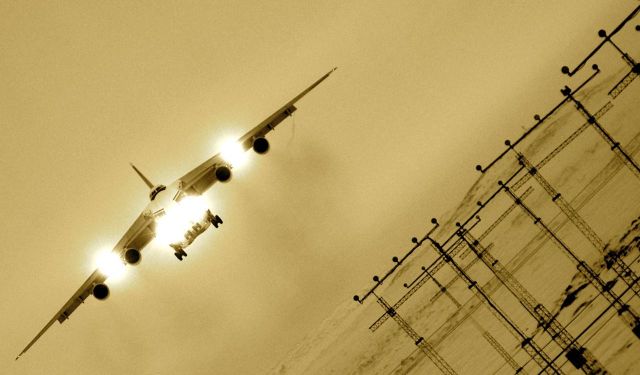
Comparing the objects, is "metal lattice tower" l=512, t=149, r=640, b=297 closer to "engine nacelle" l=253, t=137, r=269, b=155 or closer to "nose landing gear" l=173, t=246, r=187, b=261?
"engine nacelle" l=253, t=137, r=269, b=155

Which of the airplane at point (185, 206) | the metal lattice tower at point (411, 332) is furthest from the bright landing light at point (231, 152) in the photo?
the metal lattice tower at point (411, 332)

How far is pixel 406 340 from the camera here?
21.4 m

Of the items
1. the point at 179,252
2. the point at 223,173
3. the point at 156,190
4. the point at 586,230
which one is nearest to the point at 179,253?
the point at 179,252

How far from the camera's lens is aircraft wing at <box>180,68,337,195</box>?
15.7 metres

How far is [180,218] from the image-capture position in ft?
49.7

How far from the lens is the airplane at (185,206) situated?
49.7 feet

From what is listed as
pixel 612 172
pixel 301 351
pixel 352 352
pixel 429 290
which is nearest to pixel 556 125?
pixel 612 172

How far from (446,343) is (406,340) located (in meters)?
3.22

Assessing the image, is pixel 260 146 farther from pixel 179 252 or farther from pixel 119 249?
pixel 119 249

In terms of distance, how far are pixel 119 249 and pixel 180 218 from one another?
3.73 metres

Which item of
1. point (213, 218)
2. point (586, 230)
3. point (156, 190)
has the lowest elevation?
point (586, 230)

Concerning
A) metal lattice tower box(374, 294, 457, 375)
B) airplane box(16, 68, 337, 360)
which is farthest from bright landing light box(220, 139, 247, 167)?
metal lattice tower box(374, 294, 457, 375)

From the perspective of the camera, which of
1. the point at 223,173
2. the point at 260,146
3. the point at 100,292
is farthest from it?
the point at 100,292

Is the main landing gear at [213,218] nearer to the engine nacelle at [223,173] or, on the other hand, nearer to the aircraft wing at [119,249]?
the engine nacelle at [223,173]
